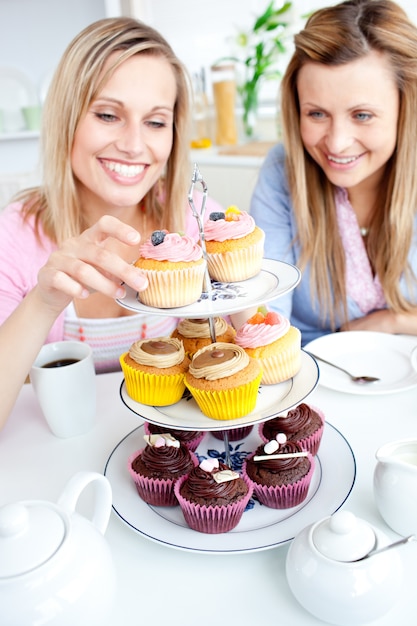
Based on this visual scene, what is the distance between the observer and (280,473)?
3.12 ft

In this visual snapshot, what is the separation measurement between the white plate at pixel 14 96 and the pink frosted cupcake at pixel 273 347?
318 cm

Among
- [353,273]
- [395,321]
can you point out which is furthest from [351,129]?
[395,321]

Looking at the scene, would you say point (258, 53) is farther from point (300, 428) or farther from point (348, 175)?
point (300, 428)

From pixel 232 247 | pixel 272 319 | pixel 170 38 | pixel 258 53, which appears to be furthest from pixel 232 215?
pixel 170 38

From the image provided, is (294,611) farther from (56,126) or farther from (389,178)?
(389,178)

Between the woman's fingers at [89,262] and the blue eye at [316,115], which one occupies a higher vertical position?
the blue eye at [316,115]

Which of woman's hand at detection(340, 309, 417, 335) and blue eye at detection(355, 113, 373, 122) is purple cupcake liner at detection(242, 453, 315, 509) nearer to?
woman's hand at detection(340, 309, 417, 335)

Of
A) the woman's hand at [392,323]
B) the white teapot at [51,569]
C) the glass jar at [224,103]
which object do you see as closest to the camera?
the white teapot at [51,569]

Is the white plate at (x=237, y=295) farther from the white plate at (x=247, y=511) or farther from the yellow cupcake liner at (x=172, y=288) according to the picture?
the white plate at (x=247, y=511)

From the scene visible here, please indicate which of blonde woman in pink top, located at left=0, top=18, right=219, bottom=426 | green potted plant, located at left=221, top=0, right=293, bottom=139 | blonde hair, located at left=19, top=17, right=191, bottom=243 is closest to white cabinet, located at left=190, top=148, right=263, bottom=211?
green potted plant, located at left=221, top=0, right=293, bottom=139

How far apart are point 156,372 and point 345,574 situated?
1.34 feet

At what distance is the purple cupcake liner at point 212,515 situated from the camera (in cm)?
89

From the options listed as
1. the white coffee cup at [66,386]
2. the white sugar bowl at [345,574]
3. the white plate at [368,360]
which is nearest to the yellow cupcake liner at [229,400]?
the white sugar bowl at [345,574]

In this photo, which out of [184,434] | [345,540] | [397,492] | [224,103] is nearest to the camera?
[345,540]
